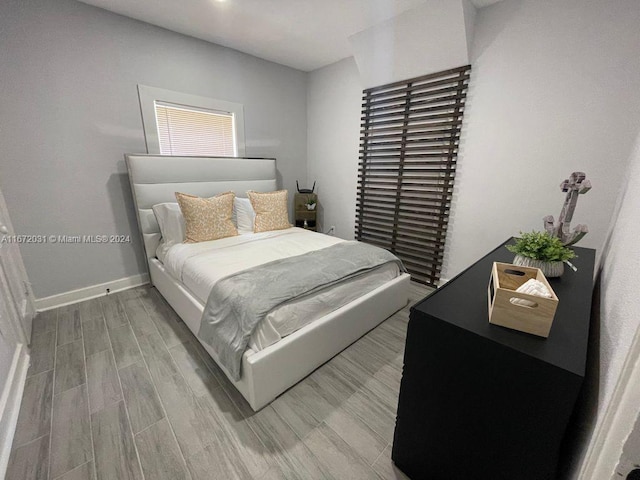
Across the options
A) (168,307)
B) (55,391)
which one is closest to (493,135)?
(168,307)

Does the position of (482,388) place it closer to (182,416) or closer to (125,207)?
(182,416)

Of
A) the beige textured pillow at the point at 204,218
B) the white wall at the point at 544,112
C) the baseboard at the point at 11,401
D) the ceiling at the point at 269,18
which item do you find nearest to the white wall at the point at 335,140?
the ceiling at the point at 269,18

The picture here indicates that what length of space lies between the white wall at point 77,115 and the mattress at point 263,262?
0.71 metres

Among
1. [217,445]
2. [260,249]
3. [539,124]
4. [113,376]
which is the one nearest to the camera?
[217,445]

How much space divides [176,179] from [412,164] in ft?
8.43

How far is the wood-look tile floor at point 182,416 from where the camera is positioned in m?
1.17

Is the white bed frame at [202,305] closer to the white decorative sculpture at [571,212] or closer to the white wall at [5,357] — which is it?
the white wall at [5,357]

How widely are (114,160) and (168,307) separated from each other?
4.94 feet

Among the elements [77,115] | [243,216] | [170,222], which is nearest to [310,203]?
[243,216]

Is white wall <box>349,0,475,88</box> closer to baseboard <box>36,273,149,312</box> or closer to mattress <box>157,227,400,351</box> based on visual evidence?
mattress <box>157,227,400,351</box>

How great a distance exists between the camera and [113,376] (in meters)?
1.64

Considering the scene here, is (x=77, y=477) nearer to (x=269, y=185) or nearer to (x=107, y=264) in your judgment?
(x=107, y=264)

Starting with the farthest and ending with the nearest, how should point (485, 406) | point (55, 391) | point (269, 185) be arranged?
point (269, 185)
point (55, 391)
point (485, 406)

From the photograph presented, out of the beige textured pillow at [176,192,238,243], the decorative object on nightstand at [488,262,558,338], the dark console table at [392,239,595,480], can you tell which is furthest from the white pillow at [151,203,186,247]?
the decorative object on nightstand at [488,262,558,338]
